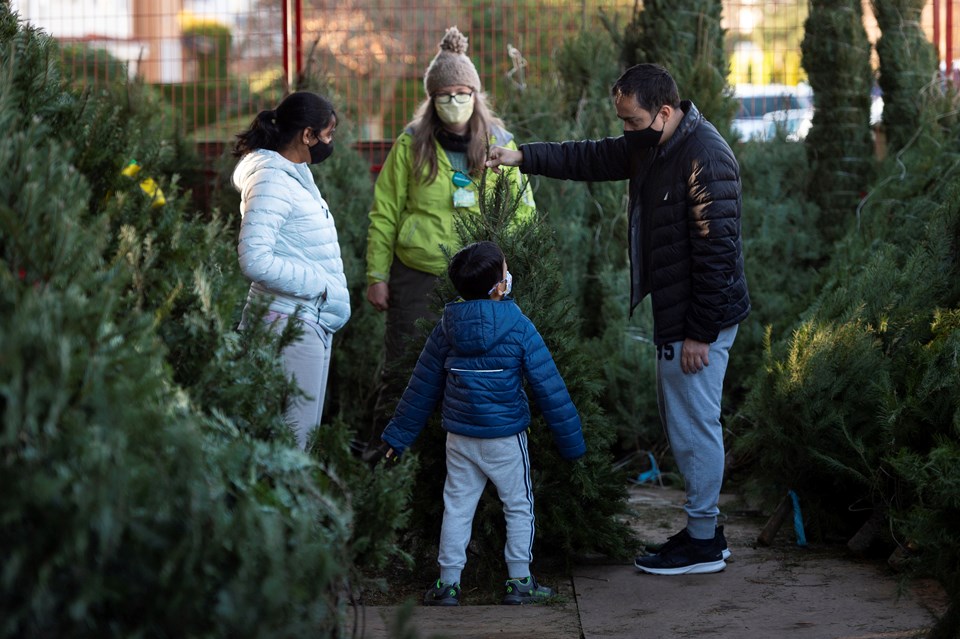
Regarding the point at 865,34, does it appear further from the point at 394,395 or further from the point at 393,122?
the point at 394,395

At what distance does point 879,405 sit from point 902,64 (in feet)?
15.5

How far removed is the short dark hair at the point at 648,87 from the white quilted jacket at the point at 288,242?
1.31m

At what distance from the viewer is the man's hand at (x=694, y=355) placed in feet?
15.3

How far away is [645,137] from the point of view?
4805 millimetres

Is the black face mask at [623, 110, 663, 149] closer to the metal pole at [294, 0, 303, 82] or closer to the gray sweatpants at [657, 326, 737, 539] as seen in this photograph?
the gray sweatpants at [657, 326, 737, 539]

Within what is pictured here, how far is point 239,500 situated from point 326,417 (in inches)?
201

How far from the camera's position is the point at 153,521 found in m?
2.30

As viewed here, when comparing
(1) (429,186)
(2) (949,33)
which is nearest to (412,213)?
(1) (429,186)

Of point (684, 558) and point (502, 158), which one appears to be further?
point (502, 158)

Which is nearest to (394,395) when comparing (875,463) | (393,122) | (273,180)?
(273,180)

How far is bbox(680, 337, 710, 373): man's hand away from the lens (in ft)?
15.3

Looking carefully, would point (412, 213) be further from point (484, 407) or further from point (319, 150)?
point (484, 407)

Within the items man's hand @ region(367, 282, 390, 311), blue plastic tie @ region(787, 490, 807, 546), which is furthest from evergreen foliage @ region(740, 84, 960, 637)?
man's hand @ region(367, 282, 390, 311)

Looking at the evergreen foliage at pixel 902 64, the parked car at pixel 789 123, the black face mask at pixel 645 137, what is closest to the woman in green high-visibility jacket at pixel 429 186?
the black face mask at pixel 645 137
